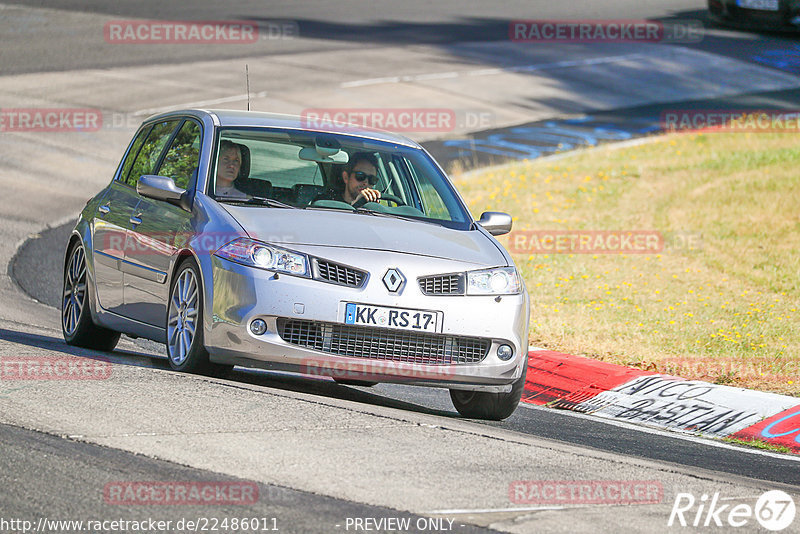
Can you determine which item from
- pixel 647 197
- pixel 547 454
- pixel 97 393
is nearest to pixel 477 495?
pixel 547 454

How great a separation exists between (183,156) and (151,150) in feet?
2.20

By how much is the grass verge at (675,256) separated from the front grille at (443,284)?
3366 mm

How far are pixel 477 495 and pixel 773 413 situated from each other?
383 centimetres

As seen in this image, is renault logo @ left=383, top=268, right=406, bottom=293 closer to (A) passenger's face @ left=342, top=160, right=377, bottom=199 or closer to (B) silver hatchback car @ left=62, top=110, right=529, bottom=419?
(B) silver hatchback car @ left=62, top=110, right=529, bottom=419

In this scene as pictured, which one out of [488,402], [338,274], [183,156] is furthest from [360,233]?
[183,156]

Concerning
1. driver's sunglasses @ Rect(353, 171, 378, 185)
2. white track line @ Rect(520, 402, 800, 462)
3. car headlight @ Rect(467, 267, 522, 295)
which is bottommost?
white track line @ Rect(520, 402, 800, 462)

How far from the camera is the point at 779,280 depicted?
13.9 metres

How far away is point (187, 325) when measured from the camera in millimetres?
7559

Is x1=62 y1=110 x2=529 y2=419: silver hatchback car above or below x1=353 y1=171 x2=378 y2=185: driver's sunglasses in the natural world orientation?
below

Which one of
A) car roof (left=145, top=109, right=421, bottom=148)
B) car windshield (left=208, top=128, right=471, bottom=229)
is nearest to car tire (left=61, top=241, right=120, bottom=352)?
car roof (left=145, top=109, right=421, bottom=148)

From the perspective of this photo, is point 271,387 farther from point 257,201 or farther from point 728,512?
point 728,512

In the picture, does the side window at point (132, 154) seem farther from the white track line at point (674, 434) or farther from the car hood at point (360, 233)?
the white track line at point (674, 434)

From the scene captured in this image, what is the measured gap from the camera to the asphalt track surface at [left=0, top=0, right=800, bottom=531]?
17.2 feet

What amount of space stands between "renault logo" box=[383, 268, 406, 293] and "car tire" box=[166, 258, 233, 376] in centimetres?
110
